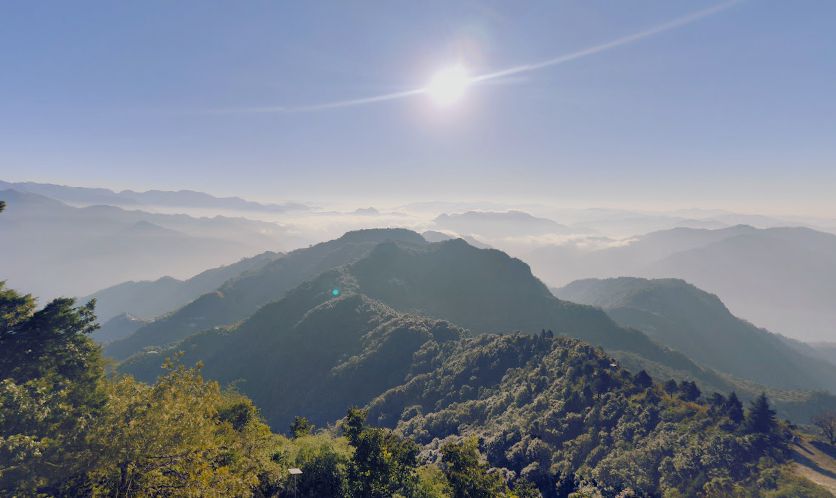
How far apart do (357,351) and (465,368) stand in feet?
233

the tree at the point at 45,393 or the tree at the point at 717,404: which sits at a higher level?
the tree at the point at 45,393

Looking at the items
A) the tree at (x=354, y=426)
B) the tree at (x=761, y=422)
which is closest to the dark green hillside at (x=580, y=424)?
the tree at (x=761, y=422)

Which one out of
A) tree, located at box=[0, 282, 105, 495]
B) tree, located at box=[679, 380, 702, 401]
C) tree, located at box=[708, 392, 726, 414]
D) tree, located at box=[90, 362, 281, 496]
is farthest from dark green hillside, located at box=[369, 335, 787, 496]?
tree, located at box=[0, 282, 105, 495]

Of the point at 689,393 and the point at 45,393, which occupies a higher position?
the point at 45,393

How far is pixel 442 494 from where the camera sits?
42188 millimetres

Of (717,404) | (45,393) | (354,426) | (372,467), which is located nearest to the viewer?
(45,393)

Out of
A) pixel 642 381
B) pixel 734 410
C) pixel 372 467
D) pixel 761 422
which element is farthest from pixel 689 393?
pixel 372 467

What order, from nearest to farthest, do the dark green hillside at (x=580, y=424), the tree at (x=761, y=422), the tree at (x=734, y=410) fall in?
1. the dark green hillside at (x=580, y=424)
2. the tree at (x=761, y=422)
3. the tree at (x=734, y=410)

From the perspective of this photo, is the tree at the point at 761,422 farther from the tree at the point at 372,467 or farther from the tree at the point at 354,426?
the tree at the point at 354,426

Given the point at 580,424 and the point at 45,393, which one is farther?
the point at 580,424

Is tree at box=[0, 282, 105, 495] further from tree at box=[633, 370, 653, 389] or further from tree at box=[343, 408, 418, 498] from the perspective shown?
tree at box=[633, 370, 653, 389]

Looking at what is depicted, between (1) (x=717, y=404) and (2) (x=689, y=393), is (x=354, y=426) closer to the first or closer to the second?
(1) (x=717, y=404)

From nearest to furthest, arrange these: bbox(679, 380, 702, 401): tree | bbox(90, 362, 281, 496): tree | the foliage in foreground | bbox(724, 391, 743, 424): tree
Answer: bbox(90, 362, 281, 496): tree < the foliage in foreground < bbox(724, 391, 743, 424): tree < bbox(679, 380, 702, 401): tree

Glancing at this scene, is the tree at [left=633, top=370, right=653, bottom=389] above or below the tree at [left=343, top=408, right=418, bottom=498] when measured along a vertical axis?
below
